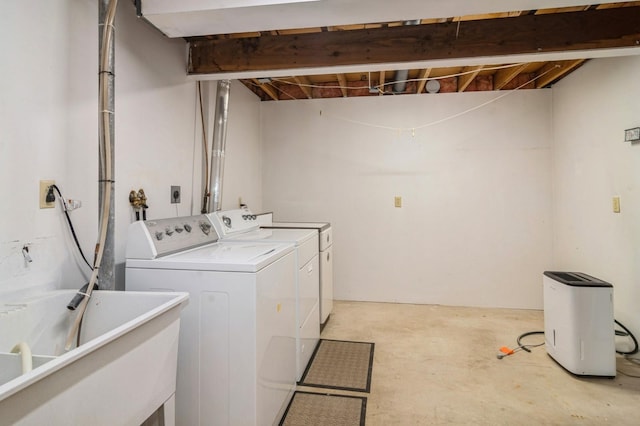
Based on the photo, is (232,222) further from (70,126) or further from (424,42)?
(424,42)

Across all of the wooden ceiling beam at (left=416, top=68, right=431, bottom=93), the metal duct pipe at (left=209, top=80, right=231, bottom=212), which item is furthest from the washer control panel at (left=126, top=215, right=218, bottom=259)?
the wooden ceiling beam at (left=416, top=68, right=431, bottom=93)

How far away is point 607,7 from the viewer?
2.07 m

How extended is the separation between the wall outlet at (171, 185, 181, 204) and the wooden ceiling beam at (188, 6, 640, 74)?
0.91 m

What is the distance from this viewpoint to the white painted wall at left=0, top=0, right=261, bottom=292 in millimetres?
1256

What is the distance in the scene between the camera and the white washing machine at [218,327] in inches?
56.2

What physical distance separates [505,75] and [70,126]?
3.83m

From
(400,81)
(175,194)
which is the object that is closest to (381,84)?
(400,81)

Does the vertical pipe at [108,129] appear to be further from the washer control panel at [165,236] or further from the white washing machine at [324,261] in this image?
the white washing machine at [324,261]

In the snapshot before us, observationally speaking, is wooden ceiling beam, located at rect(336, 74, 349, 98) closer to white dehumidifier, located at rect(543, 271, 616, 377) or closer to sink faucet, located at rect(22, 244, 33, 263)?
white dehumidifier, located at rect(543, 271, 616, 377)

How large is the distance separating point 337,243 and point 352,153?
1134 millimetres

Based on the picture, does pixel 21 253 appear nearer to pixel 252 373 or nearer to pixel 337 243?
pixel 252 373

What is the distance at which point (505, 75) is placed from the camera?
11.2 ft

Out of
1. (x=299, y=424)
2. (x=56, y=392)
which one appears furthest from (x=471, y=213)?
(x=56, y=392)

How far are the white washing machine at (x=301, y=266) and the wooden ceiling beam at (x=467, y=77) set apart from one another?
2332mm
